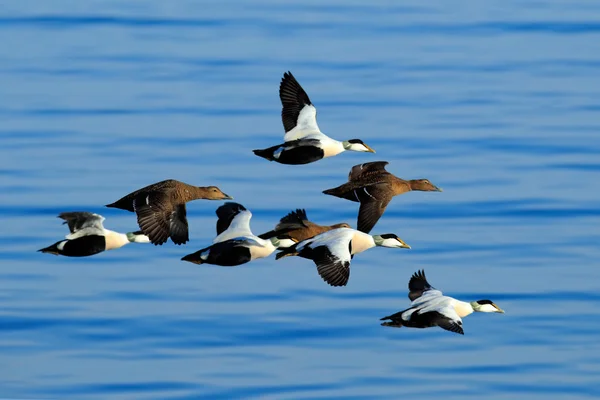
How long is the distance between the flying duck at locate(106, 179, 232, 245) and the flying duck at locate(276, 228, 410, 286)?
1.07 metres

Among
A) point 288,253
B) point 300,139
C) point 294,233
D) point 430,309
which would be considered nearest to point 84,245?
point 288,253

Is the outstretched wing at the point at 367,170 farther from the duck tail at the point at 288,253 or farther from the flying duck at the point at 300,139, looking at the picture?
the duck tail at the point at 288,253

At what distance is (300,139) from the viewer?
19391 mm

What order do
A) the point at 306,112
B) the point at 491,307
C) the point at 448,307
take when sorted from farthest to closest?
1. the point at 306,112
2. the point at 491,307
3. the point at 448,307

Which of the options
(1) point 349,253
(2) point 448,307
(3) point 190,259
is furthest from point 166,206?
(2) point 448,307

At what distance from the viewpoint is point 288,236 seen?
60.3ft

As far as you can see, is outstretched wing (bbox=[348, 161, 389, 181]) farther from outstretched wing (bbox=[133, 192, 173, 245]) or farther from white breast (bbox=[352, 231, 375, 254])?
outstretched wing (bbox=[133, 192, 173, 245])

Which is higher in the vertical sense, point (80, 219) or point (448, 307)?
point (80, 219)

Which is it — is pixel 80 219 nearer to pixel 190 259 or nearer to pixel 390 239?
pixel 190 259

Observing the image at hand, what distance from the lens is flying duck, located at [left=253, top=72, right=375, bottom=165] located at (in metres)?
19.1

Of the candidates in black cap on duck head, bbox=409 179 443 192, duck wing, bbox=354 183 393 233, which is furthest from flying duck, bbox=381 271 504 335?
black cap on duck head, bbox=409 179 443 192

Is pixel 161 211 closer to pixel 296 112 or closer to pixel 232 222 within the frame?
pixel 232 222

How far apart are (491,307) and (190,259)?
3.33 metres

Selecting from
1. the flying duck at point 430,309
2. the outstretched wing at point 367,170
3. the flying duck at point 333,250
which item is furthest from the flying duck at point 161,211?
the outstretched wing at point 367,170
